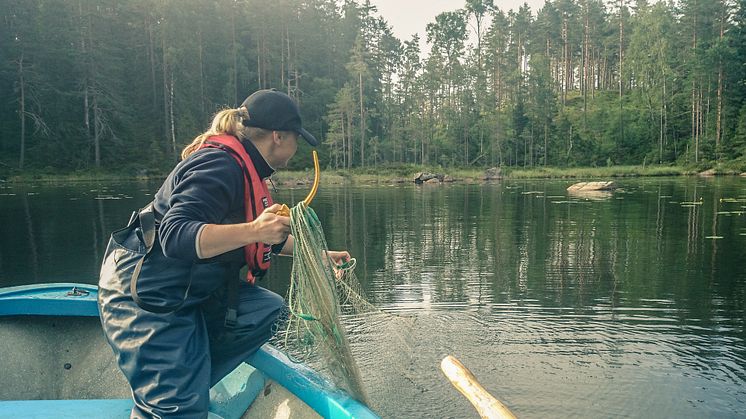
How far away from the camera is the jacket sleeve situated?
2361 millimetres

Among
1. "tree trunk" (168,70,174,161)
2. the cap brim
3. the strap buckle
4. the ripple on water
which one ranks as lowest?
the ripple on water

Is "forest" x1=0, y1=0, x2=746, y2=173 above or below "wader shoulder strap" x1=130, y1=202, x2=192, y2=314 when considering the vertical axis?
above

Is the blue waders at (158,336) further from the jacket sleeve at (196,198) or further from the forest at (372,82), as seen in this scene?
the forest at (372,82)

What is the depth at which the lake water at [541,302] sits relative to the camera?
5.34 metres

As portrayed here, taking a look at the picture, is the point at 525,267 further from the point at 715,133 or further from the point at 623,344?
the point at 715,133

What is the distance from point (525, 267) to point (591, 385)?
5511mm

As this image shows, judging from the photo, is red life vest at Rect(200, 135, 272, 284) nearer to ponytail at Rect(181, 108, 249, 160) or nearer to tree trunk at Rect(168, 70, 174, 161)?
ponytail at Rect(181, 108, 249, 160)

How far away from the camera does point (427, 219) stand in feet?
61.8

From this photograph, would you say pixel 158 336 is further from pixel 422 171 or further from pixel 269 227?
pixel 422 171

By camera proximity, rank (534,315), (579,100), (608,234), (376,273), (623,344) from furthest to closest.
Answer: (579,100), (608,234), (376,273), (534,315), (623,344)

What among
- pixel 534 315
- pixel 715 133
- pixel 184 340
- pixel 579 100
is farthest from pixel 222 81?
pixel 184 340

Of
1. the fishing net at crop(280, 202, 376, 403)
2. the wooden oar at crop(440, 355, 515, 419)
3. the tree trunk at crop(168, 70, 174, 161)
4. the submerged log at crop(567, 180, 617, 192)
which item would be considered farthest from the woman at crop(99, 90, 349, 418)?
the tree trunk at crop(168, 70, 174, 161)

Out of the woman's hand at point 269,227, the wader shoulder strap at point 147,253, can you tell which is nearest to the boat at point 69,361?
the wader shoulder strap at point 147,253

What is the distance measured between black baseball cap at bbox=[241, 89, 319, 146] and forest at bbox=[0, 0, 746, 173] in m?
46.3
